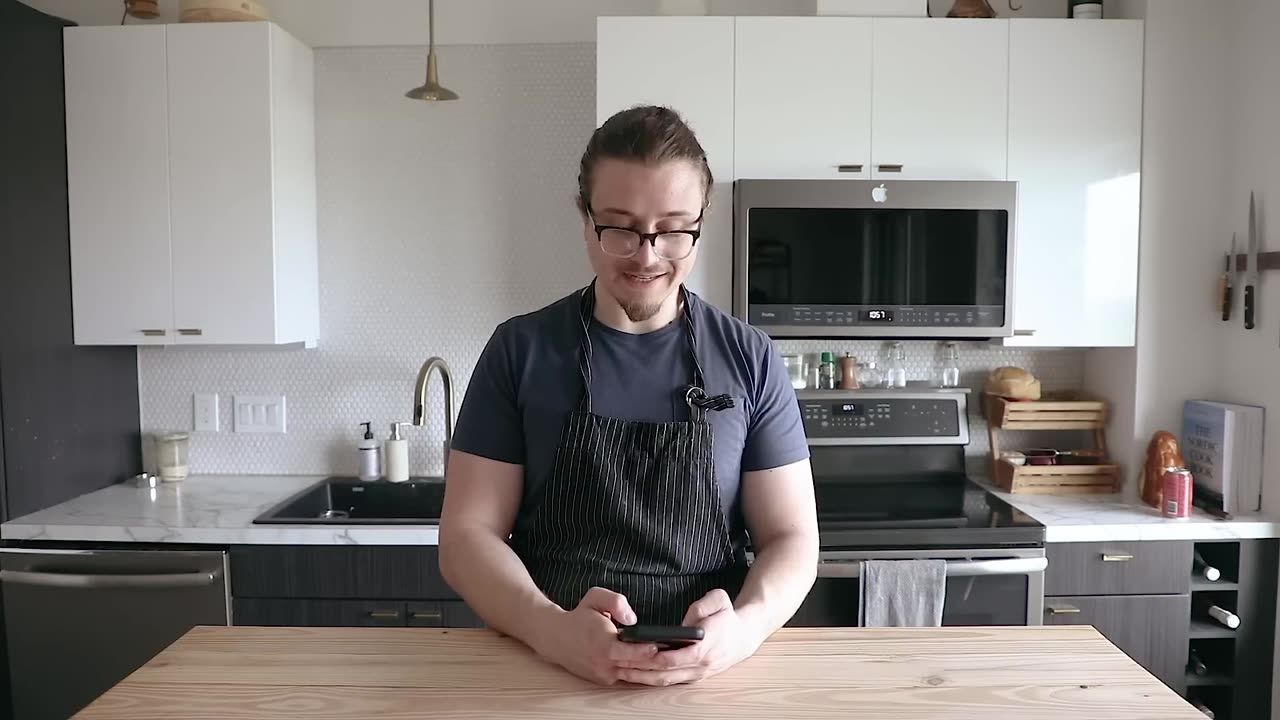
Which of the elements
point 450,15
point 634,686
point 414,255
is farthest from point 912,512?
point 450,15

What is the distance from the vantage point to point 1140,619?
2.19 m

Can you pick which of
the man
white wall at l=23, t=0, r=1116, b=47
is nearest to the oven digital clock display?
white wall at l=23, t=0, r=1116, b=47

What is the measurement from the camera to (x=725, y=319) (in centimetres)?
131

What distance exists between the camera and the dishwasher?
2.15 metres

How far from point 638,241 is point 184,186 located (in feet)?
5.89

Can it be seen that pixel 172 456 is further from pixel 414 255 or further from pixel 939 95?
pixel 939 95

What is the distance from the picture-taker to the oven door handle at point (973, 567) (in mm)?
2111

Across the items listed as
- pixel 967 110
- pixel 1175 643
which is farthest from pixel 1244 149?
pixel 1175 643

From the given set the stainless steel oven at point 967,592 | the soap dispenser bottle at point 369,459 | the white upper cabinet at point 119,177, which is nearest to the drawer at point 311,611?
the soap dispenser bottle at point 369,459

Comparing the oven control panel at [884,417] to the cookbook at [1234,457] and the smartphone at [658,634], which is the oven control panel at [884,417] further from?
the smartphone at [658,634]

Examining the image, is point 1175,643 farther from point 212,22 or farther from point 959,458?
point 212,22

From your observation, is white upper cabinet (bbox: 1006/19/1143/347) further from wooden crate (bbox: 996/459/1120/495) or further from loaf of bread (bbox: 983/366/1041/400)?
wooden crate (bbox: 996/459/1120/495)

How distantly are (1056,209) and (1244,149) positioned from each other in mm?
492

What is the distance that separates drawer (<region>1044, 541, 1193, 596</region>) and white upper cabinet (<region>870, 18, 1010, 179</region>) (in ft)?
3.32
